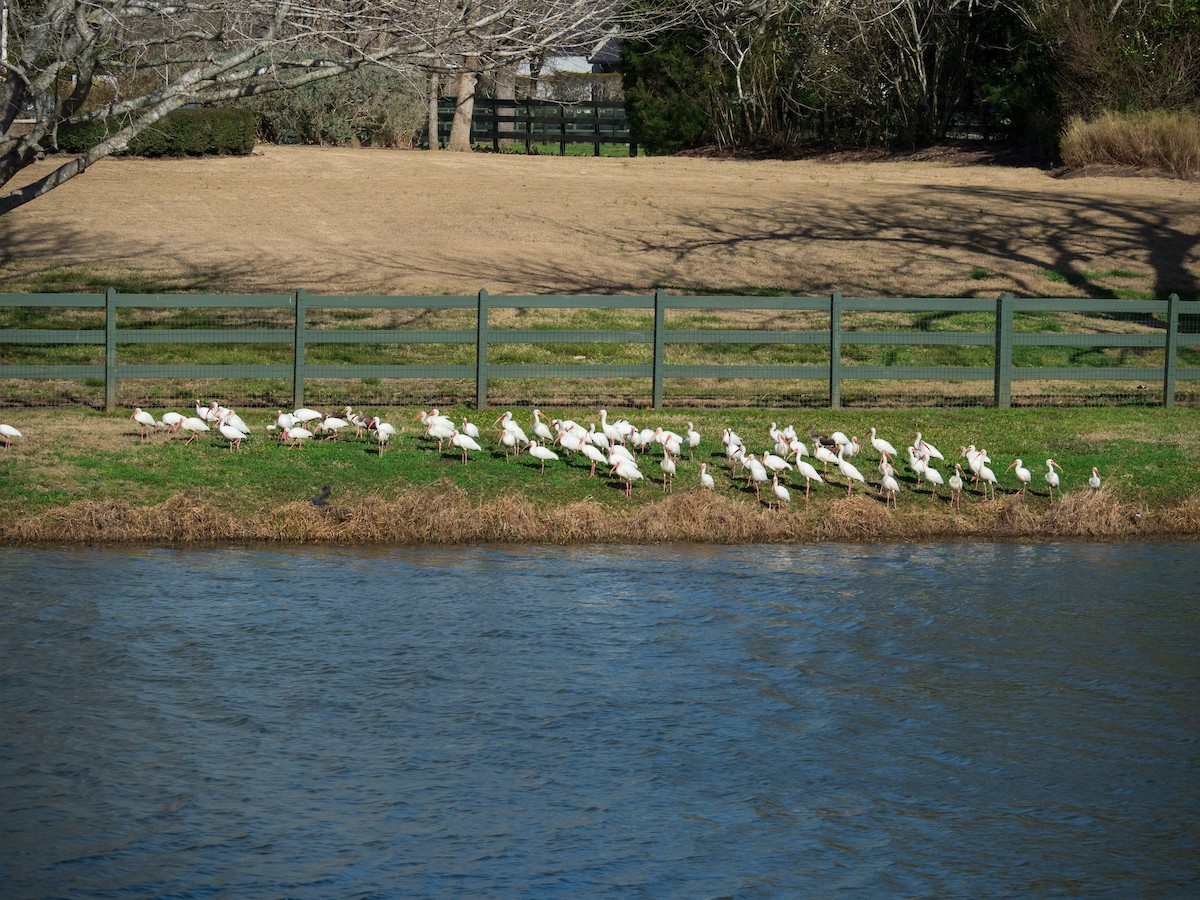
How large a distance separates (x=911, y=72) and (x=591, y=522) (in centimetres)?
3846

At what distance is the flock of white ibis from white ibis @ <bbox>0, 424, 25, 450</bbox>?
2cm

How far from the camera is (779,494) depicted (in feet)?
57.1

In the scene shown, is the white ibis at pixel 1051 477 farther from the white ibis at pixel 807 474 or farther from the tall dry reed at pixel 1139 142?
the tall dry reed at pixel 1139 142

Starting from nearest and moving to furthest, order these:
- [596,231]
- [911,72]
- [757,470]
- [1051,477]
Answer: [757,470] → [1051,477] → [596,231] → [911,72]

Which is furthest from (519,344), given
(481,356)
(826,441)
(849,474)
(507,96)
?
(507,96)

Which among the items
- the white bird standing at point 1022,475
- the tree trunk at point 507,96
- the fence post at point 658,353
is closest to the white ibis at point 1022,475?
the white bird standing at point 1022,475

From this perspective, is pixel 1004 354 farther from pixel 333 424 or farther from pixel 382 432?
pixel 333 424

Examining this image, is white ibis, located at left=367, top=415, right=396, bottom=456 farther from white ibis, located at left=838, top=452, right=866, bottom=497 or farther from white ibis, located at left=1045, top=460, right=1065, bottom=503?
white ibis, located at left=1045, top=460, right=1065, bottom=503

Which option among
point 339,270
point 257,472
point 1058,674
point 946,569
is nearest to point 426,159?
point 339,270

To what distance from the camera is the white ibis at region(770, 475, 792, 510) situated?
1739 centimetres

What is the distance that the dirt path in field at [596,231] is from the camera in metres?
31.9

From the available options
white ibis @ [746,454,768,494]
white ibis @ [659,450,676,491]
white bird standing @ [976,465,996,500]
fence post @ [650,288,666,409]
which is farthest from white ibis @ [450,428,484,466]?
white bird standing @ [976,465,996,500]

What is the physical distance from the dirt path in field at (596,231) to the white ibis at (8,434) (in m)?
11.4

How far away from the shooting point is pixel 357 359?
2502cm
